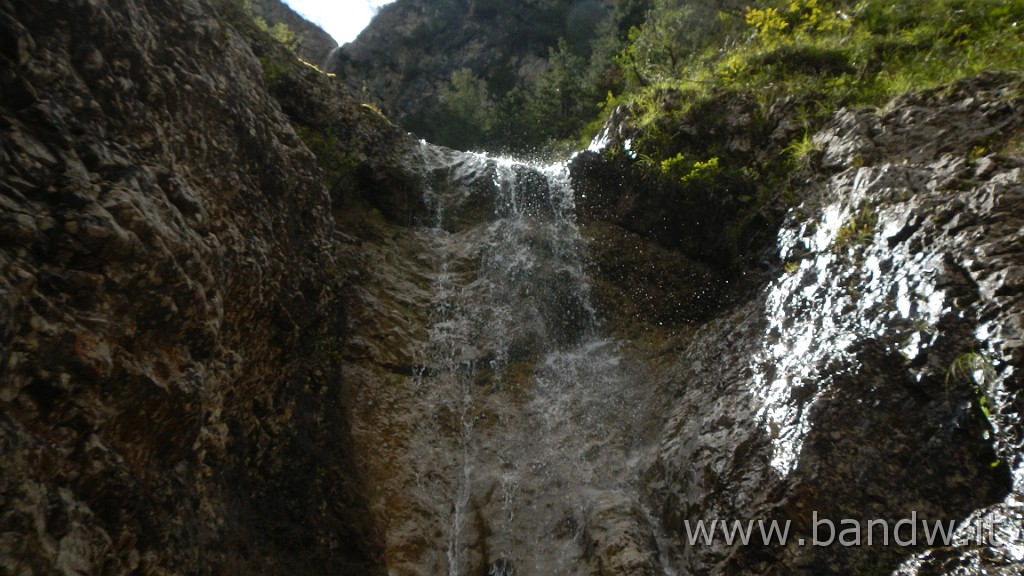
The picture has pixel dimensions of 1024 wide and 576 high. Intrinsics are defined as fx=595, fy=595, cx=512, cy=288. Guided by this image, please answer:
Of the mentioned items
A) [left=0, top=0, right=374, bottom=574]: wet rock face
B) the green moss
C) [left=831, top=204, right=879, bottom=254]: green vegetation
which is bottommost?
[left=0, top=0, right=374, bottom=574]: wet rock face

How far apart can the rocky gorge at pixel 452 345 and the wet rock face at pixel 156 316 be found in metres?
0.02

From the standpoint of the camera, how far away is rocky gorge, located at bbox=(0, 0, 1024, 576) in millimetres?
2982

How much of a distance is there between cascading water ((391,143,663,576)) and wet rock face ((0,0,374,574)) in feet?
3.99

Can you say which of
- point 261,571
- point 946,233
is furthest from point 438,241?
point 946,233

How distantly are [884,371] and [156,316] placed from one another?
15.9 feet

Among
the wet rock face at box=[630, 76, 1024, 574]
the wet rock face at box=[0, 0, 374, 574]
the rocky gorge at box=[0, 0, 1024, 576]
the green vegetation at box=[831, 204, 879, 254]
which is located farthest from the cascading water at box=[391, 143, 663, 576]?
the green vegetation at box=[831, 204, 879, 254]

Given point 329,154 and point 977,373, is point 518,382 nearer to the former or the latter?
point 329,154

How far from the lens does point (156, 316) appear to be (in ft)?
11.2

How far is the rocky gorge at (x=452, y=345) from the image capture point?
2982 millimetres

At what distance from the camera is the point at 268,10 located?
68.9 feet

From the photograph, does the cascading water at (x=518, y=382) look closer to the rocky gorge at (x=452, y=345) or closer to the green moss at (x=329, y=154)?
the rocky gorge at (x=452, y=345)

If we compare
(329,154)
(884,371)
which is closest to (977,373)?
(884,371)

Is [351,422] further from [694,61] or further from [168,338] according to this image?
[694,61]

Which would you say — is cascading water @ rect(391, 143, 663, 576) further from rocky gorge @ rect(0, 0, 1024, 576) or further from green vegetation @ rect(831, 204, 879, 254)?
green vegetation @ rect(831, 204, 879, 254)
